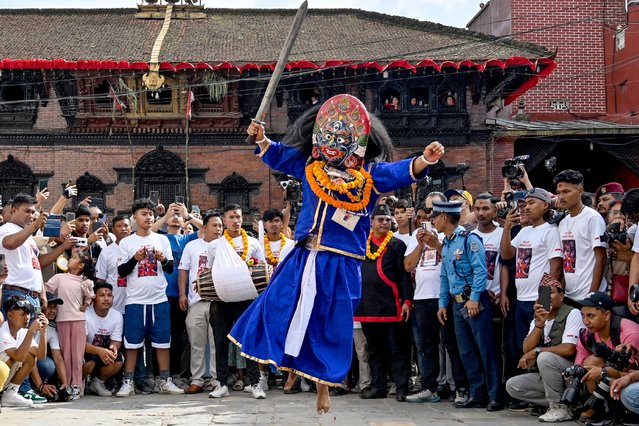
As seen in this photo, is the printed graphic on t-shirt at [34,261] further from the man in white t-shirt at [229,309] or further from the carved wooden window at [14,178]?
the carved wooden window at [14,178]

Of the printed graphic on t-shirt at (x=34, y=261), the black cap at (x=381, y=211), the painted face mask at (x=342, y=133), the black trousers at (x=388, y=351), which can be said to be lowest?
the black trousers at (x=388, y=351)

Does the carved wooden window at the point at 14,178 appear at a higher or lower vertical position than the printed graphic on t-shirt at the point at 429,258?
higher

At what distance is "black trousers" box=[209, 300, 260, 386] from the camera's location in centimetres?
1102

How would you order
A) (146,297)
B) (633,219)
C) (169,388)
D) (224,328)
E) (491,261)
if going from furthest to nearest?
(146,297), (169,388), (224,328), (491,261), (633,219)

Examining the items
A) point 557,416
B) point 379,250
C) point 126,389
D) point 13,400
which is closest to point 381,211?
point 379,250

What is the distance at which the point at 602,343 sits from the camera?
8180 mm

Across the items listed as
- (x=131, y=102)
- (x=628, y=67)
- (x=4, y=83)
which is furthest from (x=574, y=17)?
(x=4, y=83)

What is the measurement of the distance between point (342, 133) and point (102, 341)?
516cm

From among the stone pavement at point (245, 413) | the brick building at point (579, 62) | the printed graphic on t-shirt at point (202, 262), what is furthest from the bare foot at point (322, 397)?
the brick building at point (579, 62)

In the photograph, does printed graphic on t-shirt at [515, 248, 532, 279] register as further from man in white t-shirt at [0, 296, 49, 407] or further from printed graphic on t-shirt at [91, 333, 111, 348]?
printed graphic on t-shirt at [91, 333, 111, 348]

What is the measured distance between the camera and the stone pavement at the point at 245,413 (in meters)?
8.61

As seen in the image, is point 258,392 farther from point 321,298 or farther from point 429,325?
point 321,298

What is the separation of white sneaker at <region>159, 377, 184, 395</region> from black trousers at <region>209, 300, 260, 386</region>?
0.59 metres

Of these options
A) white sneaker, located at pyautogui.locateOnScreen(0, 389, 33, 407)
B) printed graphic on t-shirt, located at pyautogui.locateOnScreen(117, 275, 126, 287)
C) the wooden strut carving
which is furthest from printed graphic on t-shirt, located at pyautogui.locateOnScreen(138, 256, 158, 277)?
the wooden strut carving
